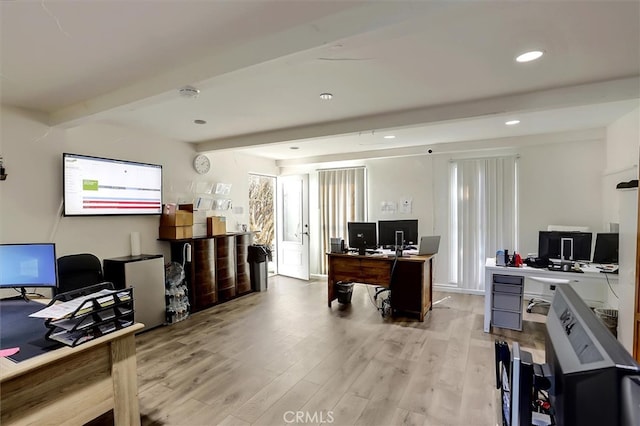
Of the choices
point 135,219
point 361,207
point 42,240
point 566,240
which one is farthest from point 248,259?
point 566,240

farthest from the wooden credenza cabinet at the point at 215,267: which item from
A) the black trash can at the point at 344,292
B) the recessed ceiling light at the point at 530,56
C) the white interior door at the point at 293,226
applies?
the recessed ceiling light at the point at 530,56

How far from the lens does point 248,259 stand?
17.9ft

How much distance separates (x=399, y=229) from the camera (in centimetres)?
431

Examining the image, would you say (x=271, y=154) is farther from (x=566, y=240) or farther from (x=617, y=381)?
(x=617, y=381)

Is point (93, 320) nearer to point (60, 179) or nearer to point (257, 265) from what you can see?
point (60, 179)

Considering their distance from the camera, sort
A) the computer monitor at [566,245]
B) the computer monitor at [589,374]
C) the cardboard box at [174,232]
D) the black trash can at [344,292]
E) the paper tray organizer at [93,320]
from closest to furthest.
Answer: the computer monitor at [589,374] → the paper tray organizer at [93,320] → the computer monitor at [566,245] → the cardboard box at [174,232] → the black trash can at [344,292]

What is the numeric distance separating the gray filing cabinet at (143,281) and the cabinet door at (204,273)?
530 mm

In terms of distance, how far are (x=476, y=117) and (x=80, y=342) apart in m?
3.49

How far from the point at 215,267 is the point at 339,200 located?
8.98ft

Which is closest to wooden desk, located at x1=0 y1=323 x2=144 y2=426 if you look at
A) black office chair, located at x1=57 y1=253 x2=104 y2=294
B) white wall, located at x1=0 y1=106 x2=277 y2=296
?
black office chair, located at x1=57 y1=253 x2=104 y2=294

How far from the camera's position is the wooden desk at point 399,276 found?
3975mm
